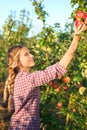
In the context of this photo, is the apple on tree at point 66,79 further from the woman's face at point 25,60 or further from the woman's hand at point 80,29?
the woman's hand at point 80,29

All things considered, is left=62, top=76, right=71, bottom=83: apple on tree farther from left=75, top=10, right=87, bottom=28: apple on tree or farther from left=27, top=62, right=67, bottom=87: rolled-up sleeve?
left=27, top=62, right=67, bottom=87: rolled-up sleeve

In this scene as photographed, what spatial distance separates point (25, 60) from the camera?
2.89 metres

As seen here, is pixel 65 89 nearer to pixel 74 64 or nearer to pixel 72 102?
pixel 72 102

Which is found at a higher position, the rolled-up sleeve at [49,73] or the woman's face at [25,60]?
the woman's face at [25,60]

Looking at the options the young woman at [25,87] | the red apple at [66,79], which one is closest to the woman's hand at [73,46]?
the young woman at [25,87]

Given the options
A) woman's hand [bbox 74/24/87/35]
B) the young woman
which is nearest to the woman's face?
the young woman

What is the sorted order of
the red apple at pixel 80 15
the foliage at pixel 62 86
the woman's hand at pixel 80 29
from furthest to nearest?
the foliage at pixel 62 86, the red apple at pixel 80 15, the woman's hand at pixel 80 29

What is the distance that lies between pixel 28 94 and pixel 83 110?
170 centimetres

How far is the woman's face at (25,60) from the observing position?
9.47 feet

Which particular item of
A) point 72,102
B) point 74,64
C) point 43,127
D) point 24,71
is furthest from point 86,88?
point 24,71

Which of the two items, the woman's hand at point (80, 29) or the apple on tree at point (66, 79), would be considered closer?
the woman's hand at point (80, 29)

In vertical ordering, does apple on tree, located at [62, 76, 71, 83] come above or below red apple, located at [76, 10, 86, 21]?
below

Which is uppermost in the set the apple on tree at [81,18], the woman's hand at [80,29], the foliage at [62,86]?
the apple on tree at [81,18]

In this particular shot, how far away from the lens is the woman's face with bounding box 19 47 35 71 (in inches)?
114
